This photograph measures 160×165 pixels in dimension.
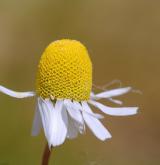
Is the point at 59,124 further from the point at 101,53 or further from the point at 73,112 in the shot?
the point at 101,53

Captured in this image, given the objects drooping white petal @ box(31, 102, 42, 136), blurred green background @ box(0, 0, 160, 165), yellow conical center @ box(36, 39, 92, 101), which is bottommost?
blurred green background @ box(0, 0, 160, 165)

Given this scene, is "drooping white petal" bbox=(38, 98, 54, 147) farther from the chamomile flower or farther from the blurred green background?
the blurred green background

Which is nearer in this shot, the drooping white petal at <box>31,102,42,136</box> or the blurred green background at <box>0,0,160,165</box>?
the drooping white petal at <box>31,102,42,136</box>

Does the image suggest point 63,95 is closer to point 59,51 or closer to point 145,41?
point 59,51

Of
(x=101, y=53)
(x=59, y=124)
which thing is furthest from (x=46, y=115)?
(x=101, y=53)

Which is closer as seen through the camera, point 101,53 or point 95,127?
point 95,127

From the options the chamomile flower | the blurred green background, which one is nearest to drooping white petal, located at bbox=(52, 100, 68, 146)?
the chamomile flower

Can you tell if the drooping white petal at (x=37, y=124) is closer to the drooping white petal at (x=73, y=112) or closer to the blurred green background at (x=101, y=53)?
the drooping white petal at (x=73, y=112)

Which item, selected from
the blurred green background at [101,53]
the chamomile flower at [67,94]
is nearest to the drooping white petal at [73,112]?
the chamomile flower at [67,94]
